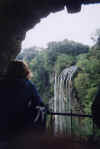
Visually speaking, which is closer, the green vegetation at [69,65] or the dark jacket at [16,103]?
the green vegetation at [69,65]

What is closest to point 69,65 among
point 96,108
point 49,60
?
point 49,60

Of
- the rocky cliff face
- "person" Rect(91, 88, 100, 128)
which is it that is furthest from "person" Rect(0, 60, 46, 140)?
"person" Rect(91, 88, 100, 128)

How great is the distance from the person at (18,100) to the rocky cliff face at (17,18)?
109mm

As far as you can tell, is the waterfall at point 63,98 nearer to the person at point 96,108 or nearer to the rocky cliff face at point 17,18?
the person at point 96,108

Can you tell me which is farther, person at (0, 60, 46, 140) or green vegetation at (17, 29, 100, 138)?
person at (0, 60, 46, 140)

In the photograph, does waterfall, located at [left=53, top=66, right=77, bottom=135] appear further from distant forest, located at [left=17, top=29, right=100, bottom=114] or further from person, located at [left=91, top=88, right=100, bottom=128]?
person, located at [left=91, top=88, right=100, bottom=128]

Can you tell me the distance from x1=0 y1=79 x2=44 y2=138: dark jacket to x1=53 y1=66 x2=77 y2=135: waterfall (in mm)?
147

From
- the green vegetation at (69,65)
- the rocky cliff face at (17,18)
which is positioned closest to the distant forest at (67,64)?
the green vegetation at (69,65)

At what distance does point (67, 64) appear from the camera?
155 cm

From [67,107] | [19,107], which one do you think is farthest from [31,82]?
[67,107]

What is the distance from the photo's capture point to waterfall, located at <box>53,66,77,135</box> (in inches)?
60.5

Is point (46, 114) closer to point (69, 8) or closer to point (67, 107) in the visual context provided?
point (67, 107)

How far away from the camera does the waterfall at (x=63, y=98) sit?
154 cm

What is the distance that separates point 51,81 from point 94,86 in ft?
1.08
